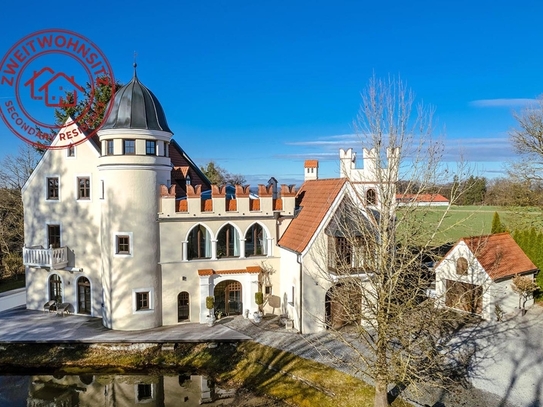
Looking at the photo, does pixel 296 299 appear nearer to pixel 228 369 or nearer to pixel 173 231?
pixel 228 369

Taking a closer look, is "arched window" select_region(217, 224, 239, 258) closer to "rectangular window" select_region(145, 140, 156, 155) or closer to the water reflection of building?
"rectangular window" select_region(145, 140, 156, 155)

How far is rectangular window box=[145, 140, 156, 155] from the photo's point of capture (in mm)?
18734

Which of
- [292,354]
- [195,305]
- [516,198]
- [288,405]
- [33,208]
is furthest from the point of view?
[516,198]

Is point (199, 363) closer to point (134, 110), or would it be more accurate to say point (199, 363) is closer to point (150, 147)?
point (150, 147)

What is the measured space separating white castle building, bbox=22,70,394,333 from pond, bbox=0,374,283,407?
10.8ft

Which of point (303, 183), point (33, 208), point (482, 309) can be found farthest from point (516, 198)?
point (33, 208)

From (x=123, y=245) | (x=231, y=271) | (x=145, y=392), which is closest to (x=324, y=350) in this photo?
(x=231, y=271)

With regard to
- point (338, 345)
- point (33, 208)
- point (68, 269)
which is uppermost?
point (33, 208)

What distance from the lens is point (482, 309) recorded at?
19.0 m

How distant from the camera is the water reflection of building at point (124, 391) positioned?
47.6ft

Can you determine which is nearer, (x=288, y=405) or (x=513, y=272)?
(x=288, y=405)

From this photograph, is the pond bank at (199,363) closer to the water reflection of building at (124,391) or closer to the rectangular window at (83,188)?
the water reflection of building at (124,391)

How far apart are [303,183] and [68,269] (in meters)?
13.8

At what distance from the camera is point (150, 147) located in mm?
18875
